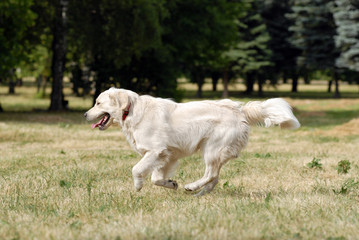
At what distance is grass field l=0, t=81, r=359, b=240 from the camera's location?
4633mm

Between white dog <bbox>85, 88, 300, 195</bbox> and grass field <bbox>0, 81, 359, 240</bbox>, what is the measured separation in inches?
15.6

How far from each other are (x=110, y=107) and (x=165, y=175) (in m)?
1.14

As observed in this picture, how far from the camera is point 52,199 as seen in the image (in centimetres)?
628

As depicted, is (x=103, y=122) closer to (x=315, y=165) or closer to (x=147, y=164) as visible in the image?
(x=147, y=164)

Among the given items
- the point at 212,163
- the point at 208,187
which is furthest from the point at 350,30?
the point at 212,163

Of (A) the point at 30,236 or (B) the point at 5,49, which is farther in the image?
(B) the point at 5,49

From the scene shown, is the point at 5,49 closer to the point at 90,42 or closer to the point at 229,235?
the point at 90,42

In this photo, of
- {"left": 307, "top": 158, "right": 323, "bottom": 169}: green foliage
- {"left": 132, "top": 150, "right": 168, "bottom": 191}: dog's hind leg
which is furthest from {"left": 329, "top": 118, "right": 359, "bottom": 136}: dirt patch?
{"left": 132, "top": 150, "right": 168, "bottom": 191}: dog's hind leg

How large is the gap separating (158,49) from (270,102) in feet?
Result: 62.4

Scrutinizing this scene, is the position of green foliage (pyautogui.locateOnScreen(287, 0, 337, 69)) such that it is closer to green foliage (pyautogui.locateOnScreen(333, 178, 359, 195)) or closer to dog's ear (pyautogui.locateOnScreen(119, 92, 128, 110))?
green foliage (pyautogui.locateOnScreen(333, 178, 359, 195))

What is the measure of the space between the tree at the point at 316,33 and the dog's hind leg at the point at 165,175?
119ft

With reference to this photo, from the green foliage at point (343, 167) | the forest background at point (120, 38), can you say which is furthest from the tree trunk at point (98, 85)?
the green foliage at point (343, 167)

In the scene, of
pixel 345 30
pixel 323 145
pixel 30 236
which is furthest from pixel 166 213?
pixel 345 30

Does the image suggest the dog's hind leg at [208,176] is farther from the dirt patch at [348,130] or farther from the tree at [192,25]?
the tree at [192,25]
